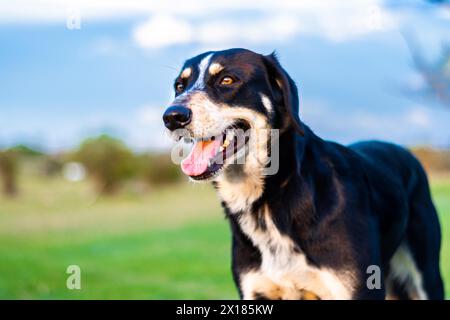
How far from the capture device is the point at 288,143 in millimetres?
4254

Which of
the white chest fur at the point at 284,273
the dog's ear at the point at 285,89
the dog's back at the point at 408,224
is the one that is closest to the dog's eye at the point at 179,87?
the dog's ear at the point at 285,89

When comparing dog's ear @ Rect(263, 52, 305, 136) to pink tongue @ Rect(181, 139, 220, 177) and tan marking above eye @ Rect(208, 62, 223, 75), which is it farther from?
pink tongue @ Rect(181, 139, 220, 177)

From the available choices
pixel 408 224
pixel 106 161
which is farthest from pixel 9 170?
pixel 408 224

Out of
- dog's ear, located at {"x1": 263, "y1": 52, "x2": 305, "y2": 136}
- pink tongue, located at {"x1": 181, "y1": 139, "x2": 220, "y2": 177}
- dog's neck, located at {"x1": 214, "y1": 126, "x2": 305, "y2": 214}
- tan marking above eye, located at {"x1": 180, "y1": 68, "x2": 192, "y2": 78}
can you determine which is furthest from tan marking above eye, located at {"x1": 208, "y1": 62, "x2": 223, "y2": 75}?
dog's neck, located at {"x1": 214, "y1": 126, "x2": 305, "y2": 214}

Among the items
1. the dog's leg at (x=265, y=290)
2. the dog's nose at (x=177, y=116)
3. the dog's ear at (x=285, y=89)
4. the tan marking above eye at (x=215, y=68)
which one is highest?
the tan marking above eye at (x=215, y=68)

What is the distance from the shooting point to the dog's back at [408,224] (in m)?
4.92

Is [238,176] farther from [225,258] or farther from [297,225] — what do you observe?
[225,258]

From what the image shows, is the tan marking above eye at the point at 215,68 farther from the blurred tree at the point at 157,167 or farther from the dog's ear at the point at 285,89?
the blurred tree at the point at 157,167

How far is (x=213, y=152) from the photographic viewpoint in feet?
13.9

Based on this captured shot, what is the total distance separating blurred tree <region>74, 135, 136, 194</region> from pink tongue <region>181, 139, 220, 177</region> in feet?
47.7

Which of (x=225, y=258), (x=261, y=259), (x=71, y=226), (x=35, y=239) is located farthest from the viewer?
(x=71, y=226)

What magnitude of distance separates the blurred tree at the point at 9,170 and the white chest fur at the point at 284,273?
49.5 feet
